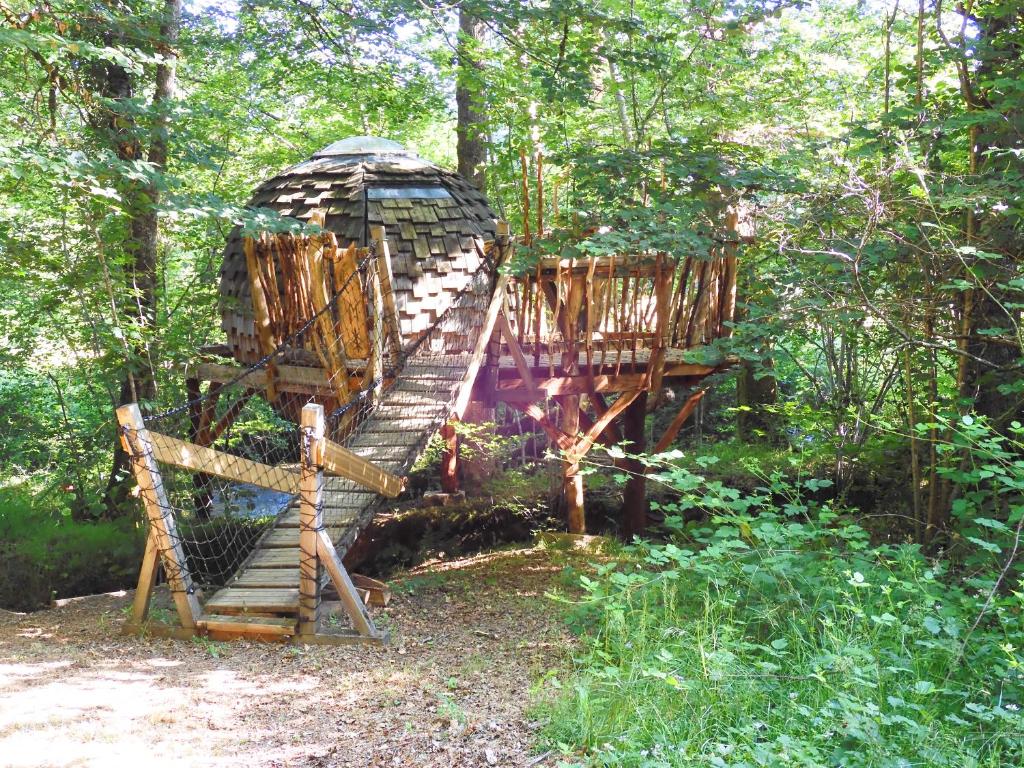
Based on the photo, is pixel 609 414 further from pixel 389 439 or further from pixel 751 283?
pixel 389 439

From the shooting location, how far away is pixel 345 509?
19.0ft

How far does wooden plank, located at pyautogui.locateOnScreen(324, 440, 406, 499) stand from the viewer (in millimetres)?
4965

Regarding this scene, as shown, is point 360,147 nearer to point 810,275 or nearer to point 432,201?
point 432,201

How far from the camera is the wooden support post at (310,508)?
4.80 meters

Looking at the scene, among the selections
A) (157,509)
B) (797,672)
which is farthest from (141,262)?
(797,672)

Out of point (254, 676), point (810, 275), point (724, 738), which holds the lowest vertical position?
point (254, 676)

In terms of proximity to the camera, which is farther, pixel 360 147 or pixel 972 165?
pixel 360 147

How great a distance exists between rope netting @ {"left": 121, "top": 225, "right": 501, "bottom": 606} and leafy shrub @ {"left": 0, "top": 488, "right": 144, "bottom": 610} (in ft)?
1.96

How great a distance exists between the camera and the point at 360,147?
9.34m

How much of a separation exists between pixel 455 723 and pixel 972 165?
16.1 ft

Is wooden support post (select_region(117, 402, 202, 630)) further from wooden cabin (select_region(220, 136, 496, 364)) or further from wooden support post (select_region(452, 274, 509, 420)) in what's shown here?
wooden cabin (select_region(220, 136, 496, 364))

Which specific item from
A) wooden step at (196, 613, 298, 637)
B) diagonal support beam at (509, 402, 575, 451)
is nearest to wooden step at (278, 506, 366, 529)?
wooden step at (196, 613, 298, 637)

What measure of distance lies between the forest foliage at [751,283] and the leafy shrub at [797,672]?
0.02 meters

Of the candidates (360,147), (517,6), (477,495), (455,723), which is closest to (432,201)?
(360,147)
